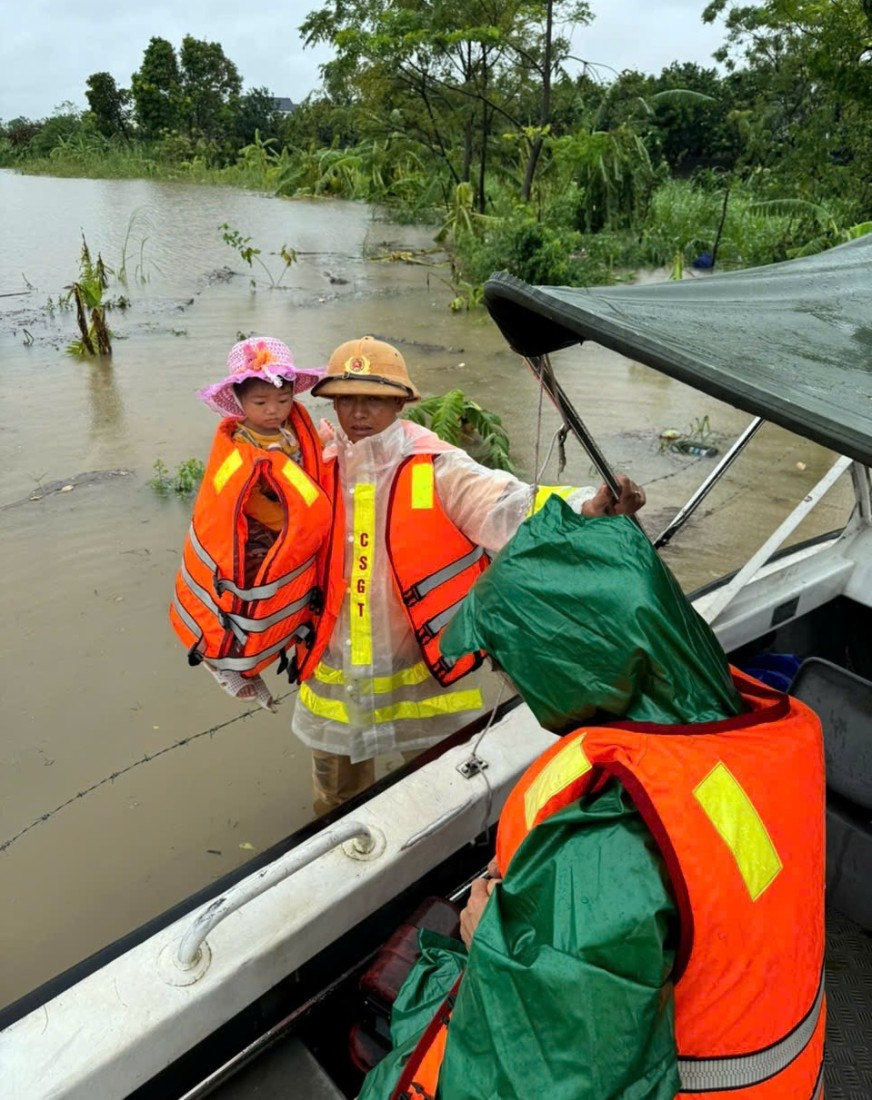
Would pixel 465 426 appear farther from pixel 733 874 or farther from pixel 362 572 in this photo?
pixel 733 874

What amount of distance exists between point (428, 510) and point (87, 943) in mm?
1958

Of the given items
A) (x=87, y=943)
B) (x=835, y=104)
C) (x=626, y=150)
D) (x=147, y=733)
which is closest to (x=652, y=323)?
(x=87, y=943)

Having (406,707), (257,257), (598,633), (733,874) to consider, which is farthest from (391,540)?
(257,257)

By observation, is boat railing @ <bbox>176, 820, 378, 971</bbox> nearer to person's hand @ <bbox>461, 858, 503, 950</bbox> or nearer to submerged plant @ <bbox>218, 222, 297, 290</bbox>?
person's hand @ <bbox>461, 858, 503, 950</bbox>

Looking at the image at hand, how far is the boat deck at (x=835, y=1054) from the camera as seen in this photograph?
4.68 feet

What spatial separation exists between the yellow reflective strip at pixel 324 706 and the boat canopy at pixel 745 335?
119 centimetres

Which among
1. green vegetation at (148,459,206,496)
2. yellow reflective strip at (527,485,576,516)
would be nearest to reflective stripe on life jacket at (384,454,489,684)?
yellow reflective strip at (527,485,576,516)

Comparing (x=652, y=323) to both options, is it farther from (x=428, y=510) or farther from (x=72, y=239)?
(x=72, y=239)

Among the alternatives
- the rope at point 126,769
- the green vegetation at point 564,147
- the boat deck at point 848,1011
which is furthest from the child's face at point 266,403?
the green vegetation at point 564,147

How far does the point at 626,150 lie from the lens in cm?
1470

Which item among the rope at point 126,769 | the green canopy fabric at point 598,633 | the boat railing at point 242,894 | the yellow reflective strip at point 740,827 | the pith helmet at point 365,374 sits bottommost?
the rope at point 126,769

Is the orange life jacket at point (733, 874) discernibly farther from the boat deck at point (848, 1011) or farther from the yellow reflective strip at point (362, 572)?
the yellow reflective strip at point (362, 572)

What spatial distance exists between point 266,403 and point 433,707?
989 mm

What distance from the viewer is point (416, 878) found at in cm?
167
